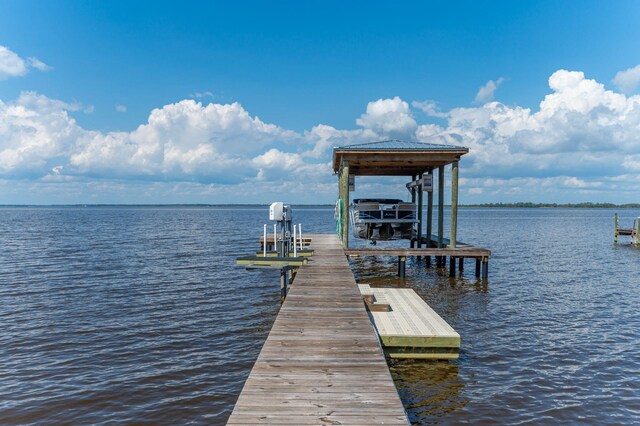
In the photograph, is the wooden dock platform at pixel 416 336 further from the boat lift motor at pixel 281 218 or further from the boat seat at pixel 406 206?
the boat seat at pixel 406 206

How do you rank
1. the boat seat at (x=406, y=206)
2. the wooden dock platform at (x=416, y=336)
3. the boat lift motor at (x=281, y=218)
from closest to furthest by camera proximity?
the wooden dock platform at (x=416, y=336) → the boat lift motor at (x=281, y=218) → the boat seat at (x=406, y=206)

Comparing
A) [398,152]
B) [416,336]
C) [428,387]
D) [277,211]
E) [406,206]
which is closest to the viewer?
[428,387]

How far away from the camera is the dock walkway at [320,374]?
448cm

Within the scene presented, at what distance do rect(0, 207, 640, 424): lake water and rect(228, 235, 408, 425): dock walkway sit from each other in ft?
5.21

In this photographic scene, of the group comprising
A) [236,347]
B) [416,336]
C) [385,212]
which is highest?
[385,212]

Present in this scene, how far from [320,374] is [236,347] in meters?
5.34

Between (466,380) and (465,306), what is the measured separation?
651 cm

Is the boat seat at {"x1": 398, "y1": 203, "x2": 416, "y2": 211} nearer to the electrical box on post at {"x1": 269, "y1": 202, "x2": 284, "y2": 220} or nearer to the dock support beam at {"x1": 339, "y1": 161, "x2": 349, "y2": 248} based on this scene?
the dock support beam at {"x1": 339, "y1": 161, "x2": 349, "y2": 248}

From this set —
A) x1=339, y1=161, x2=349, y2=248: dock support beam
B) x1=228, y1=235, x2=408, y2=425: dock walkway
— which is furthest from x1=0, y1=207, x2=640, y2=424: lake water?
x1=339, y1=161, x2=349, y2=248: dock support beam

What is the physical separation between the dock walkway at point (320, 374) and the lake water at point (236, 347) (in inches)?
62.5

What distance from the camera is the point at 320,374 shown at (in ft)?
18.2

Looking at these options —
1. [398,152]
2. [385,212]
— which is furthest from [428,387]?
[385,212]

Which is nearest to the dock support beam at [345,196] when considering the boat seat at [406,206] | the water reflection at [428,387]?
the boat seat at [406,206]

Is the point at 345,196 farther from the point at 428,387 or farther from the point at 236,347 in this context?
the point at 428,387
